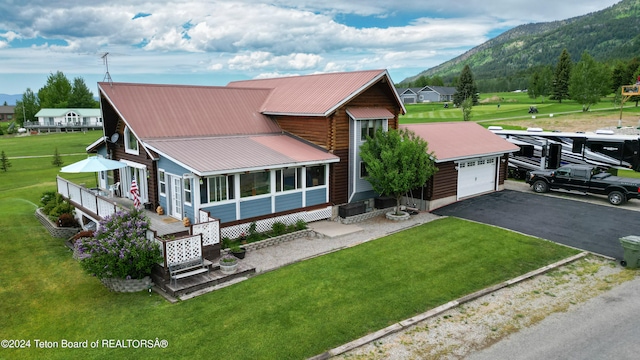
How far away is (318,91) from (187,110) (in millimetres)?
6795

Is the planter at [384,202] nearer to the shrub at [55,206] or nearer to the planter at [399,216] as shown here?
the planter at [399,216]

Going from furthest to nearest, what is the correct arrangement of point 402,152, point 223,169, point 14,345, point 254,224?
point 402,152
point 254,224
point 223,169
point 14,345

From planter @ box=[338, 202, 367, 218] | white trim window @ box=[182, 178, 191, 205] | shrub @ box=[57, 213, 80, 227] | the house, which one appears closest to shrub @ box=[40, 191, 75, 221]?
shrub @ box=[57, 213, 80, 227]

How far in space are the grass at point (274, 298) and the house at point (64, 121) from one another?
3757 inches

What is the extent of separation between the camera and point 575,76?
70438mm

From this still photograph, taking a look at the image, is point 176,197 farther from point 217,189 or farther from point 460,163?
point 460,163

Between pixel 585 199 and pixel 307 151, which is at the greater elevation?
pixel 307 151

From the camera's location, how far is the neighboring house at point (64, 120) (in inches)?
4023

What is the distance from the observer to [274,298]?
12.8 metres

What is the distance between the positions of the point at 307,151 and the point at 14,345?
1357cm

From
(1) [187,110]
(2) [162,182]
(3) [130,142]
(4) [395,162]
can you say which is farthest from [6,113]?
(4) [395,162]

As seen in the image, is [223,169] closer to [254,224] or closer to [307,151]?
[254,224]

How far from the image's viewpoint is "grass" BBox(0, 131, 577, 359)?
34.7 feet

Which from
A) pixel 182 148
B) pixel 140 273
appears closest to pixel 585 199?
pixel 182 148
